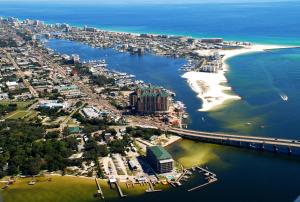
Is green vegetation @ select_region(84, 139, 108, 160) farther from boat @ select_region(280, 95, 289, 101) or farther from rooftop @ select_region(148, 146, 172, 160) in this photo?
boat @ select_region(280, 95, 289, 101)

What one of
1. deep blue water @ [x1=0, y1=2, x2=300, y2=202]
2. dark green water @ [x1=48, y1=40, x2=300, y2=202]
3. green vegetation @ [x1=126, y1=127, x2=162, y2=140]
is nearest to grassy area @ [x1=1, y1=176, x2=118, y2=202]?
dark green water @ [x1=48, y1=40, x2=300, y2=202]

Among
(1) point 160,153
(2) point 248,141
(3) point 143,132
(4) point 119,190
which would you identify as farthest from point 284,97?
(4) point 119,190

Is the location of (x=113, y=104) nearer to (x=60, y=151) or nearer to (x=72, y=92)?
(x=72, y=92)

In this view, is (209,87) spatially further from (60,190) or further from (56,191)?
(56,191)

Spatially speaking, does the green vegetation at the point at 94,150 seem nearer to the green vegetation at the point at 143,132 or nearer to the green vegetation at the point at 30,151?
the green vegetation at the point at 30,151

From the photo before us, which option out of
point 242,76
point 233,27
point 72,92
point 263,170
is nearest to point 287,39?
point 233,27

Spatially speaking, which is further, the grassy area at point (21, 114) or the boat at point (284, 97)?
the boat at point (284, 97)

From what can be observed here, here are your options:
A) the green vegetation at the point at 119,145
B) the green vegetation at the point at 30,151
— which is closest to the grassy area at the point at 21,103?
the green vegetation at the point at 30,151
